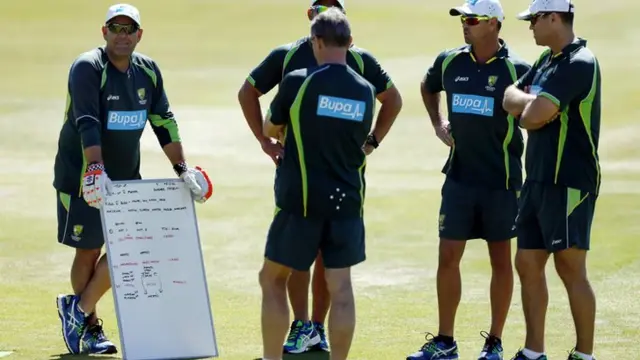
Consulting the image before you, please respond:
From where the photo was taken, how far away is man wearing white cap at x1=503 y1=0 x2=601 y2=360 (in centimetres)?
759

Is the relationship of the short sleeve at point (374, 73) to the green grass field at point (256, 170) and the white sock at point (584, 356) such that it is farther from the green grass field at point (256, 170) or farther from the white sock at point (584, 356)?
the white sock at point (584, 356)

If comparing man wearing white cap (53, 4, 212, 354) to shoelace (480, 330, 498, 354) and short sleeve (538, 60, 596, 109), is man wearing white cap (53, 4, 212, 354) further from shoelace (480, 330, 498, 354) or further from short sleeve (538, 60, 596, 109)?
short sleeve (538, 60, 596, 109)

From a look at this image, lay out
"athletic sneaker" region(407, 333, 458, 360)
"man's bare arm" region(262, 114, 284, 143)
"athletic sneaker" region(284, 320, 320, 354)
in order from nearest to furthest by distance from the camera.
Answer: "man's bare arm" region(262, 114, 284, 143) < "athletic sneaker" region(407, 333, 458, 360) < "athletic sneaker" region(284, 320, 320, 354)

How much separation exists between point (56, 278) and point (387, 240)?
3.25m

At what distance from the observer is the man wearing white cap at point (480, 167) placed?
8.41m

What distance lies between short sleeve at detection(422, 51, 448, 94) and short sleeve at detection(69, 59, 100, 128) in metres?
2.18

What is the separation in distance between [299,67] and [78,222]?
5.57 feet

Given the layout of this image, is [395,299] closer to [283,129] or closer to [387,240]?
[387,240]

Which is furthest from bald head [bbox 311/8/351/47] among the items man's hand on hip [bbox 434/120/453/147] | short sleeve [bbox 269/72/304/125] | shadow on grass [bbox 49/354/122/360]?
shadow on grass [bbox 49/354/122/360]

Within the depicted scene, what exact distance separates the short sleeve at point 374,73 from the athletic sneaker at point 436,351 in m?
1.61

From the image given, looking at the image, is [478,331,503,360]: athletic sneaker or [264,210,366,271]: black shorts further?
[478,331,503,360]: athletic sneaker

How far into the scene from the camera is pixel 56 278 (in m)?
11.2

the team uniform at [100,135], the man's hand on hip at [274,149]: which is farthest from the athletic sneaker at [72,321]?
the man's hand on hip at [274,149]

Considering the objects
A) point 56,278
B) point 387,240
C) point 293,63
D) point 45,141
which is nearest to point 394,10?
point 45,141
